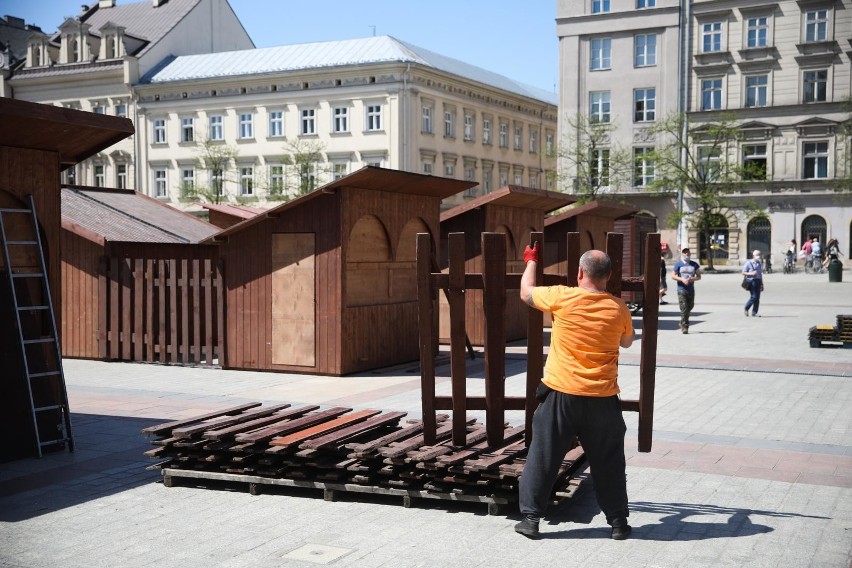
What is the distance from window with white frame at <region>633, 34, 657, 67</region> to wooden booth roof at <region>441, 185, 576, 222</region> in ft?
142

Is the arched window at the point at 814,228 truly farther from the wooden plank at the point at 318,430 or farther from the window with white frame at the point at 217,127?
the wooden plank at the point at 318,430

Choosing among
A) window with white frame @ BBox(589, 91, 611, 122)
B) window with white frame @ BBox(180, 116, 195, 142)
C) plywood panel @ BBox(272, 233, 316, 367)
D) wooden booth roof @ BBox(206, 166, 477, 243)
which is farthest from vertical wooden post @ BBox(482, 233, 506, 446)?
window with white frame @ BBox(180, 116, 195, 142)

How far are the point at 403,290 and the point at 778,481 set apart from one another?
8461 millimetres

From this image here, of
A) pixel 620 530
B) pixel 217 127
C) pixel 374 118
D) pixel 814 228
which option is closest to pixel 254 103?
pixel 217 127

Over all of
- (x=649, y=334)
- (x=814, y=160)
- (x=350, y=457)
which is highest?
(x=814, y=160)

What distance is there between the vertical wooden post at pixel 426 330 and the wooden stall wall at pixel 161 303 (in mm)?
8198

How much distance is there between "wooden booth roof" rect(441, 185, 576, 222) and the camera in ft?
59.1

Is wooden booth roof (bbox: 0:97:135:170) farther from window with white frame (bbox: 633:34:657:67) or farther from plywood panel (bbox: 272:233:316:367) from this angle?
window with white frame (bbox: 633:34:657:67)

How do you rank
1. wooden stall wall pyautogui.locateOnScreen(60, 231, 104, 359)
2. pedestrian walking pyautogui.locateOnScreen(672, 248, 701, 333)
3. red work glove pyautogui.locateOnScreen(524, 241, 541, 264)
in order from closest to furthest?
red work glove pyautogui.locateOnScreen(524, 241, 541, 264), wooden stall wall pyautogui.locateOnScreen(60, 231, 104, 359), pedestrian walking pyautogui.locateOnScreen(672, 248, 701, 333)

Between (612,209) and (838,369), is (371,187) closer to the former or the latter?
(838,369)

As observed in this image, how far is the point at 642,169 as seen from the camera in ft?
202

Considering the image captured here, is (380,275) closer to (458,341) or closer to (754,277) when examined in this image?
(458,341)

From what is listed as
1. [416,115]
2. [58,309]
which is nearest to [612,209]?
[58,309]

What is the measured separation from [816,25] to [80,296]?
2003 inches
